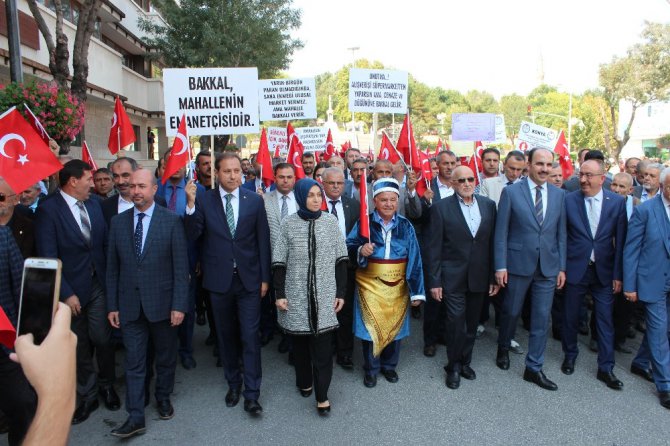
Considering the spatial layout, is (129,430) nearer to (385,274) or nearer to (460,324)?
(385,274)

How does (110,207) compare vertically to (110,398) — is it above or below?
above

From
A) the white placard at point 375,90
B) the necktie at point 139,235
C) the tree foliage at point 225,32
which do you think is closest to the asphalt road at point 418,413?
the necktie at point 139,235

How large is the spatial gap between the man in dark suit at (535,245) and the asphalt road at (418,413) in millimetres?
495

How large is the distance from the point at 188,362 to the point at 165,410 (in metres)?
1.15

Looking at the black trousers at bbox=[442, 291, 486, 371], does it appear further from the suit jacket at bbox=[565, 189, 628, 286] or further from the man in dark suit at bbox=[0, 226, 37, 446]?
the man in dark suit at bbox=[0, 226, 37, 446]

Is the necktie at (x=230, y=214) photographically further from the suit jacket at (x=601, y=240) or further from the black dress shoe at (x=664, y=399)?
the black dress shoe at (x=664, y=399)

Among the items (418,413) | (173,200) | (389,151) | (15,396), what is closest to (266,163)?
(173,200)

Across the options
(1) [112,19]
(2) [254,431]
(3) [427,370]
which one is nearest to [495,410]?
(3) [427,370]

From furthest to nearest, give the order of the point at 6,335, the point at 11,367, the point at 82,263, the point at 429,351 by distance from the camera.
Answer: the point at 429,351 → the point at 82,263 → the point at 11,367 → the point at 6,335

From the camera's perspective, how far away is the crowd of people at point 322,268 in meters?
3.93

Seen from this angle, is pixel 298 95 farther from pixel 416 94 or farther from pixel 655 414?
pixel 416 94

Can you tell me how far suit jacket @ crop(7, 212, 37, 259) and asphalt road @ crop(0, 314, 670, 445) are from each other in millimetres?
1466

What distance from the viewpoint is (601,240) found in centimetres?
481

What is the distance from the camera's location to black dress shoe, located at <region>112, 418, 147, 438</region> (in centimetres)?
368
